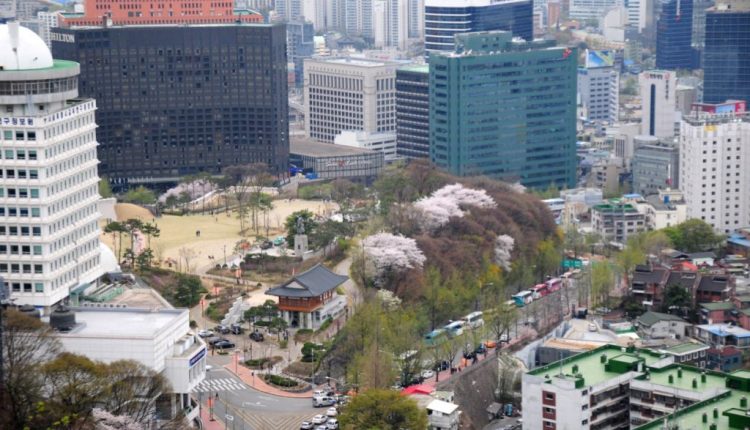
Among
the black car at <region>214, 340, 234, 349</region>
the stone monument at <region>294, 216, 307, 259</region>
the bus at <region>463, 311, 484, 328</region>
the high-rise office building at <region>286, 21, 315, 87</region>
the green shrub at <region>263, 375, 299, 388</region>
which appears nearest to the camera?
the green shrub at <region>263, 375, 299, 388</region>

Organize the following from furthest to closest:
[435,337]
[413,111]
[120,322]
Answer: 1. [413,111]
2. [435,337]
3. [120,322]

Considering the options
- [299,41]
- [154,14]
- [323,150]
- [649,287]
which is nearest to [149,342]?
[649,287]

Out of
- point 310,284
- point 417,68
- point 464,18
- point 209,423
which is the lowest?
point 209,423

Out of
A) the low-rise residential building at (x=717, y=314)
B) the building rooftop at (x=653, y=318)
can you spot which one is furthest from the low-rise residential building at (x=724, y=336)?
the low-rise residential building at (x=717, y=314)

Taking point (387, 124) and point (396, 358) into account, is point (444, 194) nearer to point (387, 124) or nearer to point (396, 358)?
point (396, 358)

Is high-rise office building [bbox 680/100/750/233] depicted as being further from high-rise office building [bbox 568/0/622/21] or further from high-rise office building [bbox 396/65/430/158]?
high-rise office building [bbox 568/0/622/21]

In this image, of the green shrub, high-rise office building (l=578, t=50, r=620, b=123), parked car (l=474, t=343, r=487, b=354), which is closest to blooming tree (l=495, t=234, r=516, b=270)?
parked car (l=474, t=343, r=487, b=354)

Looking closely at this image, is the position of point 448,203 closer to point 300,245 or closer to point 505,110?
point 300,245
